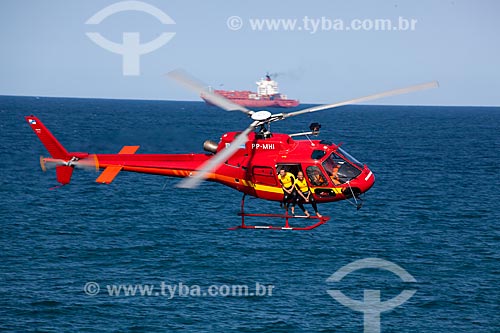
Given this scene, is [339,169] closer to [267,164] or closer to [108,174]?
[267,164]

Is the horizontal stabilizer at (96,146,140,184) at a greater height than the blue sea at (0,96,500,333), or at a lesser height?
greater

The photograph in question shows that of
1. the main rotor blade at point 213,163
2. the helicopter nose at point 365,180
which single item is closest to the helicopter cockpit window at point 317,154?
the helicopter nose at point 365,180

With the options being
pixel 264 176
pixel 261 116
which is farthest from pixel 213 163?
pixel 264 176

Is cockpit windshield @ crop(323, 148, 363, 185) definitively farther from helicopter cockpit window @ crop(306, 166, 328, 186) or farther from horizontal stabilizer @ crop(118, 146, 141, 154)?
horizontal stabilizer @ crop(118, 146, 141, 154)

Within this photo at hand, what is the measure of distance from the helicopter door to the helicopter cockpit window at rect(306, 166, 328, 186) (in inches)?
71.4

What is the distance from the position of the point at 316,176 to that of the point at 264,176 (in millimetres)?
2686

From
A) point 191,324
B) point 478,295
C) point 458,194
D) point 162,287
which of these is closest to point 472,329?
point 478,295

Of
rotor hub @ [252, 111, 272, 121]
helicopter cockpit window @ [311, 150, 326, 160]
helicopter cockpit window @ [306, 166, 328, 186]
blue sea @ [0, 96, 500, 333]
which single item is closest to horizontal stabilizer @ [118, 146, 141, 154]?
blue sea @ [0, 96, 500, 333]

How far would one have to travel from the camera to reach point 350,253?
6900 cm

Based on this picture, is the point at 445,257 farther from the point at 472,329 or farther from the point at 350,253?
the point at 472,329

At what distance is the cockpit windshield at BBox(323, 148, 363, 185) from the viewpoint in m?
34.1

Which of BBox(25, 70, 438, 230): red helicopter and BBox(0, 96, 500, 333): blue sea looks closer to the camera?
BBox(25, 70, 438, 230): red helicopter

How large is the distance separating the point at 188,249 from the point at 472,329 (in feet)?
96.0

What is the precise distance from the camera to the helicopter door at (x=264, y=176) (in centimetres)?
3469
